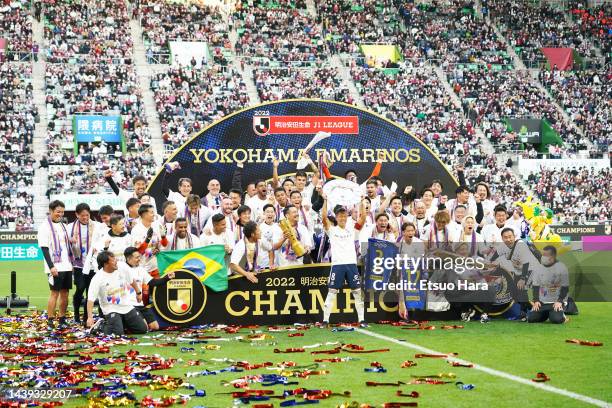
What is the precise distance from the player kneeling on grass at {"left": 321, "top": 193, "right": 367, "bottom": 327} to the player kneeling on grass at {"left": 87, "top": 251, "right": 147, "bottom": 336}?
2.78 m

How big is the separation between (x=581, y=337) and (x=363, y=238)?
380cm

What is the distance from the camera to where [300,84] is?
5322 cm

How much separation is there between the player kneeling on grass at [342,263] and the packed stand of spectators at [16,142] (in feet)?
89.0

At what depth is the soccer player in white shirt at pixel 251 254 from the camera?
14211 mm

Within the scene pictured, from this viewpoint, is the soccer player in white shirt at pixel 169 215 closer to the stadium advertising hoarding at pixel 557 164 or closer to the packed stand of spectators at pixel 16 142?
the packed stand of spectators at pixel 16 142

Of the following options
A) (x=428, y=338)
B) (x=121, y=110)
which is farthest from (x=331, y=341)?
(x=121, y=110)

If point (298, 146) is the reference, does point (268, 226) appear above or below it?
below

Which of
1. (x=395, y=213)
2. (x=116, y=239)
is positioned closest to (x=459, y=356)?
(x=395, y=213)

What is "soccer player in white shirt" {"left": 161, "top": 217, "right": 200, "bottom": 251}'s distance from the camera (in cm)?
1439

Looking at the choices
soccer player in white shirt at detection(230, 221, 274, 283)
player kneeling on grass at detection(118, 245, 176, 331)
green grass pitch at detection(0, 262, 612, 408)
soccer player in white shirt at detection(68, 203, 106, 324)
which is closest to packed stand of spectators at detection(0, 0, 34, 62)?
soccer player in white shirt at detection(68, 203, 106, 324)

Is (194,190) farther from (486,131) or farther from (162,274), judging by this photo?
(486,131)

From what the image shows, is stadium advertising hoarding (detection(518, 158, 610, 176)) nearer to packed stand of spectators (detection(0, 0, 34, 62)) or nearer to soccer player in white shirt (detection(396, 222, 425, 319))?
packed stand of spectators (detection(0, 0, 34, 62))

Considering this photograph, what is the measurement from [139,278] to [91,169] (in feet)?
100

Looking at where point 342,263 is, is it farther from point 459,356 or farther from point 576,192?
point 576,192
